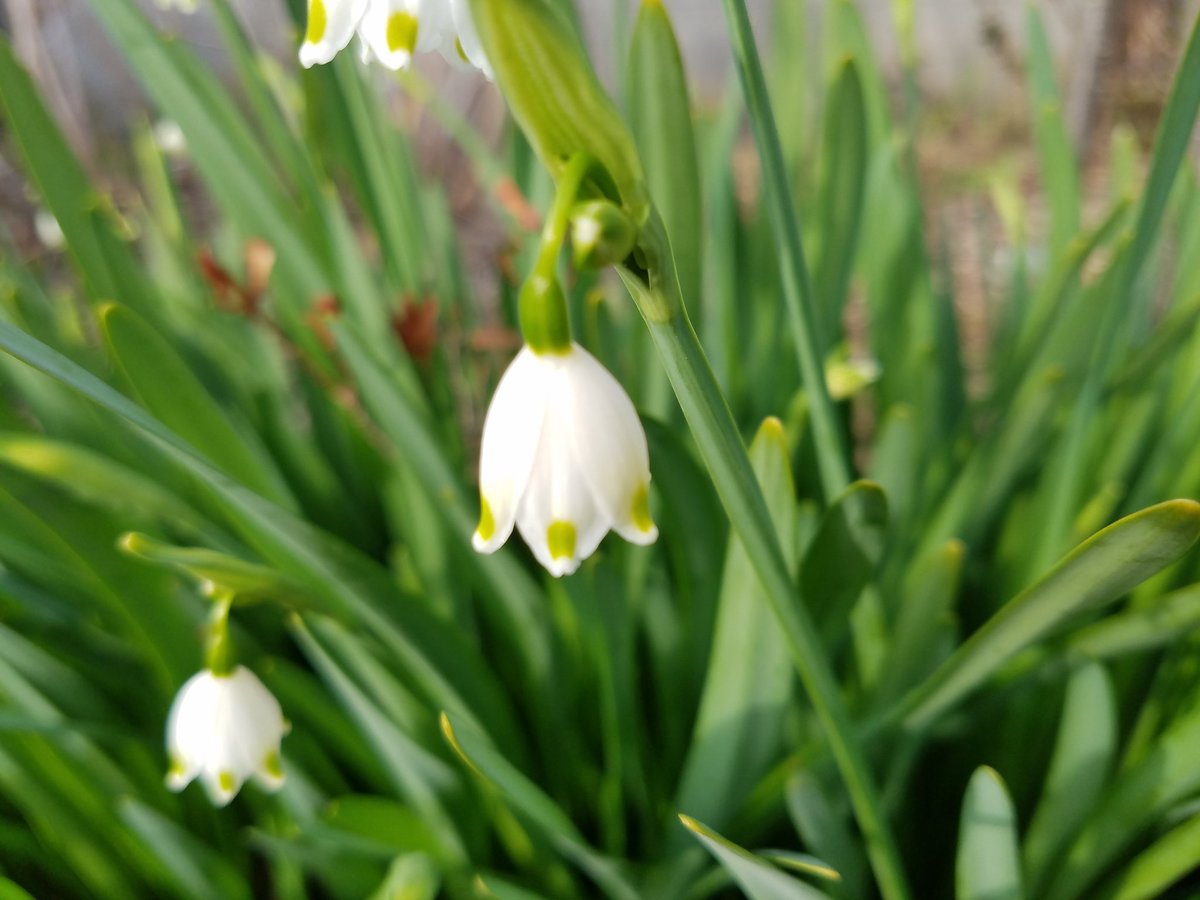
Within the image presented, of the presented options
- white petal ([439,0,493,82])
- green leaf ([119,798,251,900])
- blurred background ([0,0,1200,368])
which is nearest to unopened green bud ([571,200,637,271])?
white petal ([439,0,493,82])

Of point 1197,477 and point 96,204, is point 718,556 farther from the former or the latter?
point 96,204

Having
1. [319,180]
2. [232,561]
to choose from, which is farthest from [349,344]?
[319,180]

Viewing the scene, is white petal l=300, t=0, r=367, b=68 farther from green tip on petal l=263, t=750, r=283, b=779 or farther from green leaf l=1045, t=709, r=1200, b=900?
green leaf l=1045, t=709, r=1200, b=900

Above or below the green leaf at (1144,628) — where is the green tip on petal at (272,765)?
above

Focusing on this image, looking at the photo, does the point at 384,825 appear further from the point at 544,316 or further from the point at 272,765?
the point at 544,316

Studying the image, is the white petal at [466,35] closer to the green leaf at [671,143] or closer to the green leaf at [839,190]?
the green leaf at [671,143]

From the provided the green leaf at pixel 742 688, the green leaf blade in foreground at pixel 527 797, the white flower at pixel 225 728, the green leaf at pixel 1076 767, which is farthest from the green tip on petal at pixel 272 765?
the green leaf at pixel 1076 767
